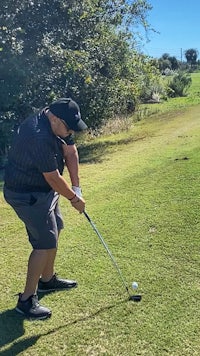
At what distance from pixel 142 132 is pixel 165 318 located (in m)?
10.4

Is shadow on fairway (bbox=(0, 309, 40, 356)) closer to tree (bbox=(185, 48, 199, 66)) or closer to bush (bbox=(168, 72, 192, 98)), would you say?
bush (bbox=(168, 72, 192, 98))

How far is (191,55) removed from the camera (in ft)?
254

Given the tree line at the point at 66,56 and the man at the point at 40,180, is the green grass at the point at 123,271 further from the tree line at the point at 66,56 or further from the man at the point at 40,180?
the tree line at the point at 66,56

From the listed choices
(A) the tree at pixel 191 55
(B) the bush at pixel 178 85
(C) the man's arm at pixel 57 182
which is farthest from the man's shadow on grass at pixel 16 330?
(A) the tree at pixel 191 55

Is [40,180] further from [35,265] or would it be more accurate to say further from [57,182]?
[35,265]

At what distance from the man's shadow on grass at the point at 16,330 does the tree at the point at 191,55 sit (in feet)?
259

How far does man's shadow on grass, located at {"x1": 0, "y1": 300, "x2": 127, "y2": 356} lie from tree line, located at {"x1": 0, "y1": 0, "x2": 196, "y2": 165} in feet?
20.1

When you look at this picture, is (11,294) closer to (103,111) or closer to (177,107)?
(103,111)

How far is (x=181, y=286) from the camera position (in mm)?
3721

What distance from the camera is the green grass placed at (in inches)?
121

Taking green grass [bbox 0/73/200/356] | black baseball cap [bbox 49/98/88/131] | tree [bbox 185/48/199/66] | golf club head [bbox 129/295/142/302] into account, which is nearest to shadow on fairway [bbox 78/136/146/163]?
green grass [bbox 0/73/200/356]

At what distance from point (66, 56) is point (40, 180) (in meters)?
6.95

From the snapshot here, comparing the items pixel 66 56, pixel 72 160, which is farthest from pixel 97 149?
pixel 72 160

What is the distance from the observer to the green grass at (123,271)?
10.1 ft
